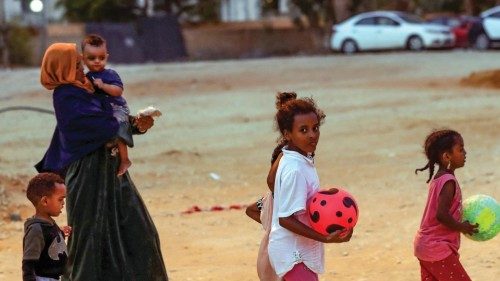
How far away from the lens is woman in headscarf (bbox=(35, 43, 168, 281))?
589 centimetres

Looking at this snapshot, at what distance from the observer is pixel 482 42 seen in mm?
33500

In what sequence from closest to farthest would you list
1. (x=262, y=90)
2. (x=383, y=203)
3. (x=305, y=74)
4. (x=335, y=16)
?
1. (x=383, y=203)
2. (x=262, y=90)
3. (x=305, y=74)
4. (x=335, y=16)

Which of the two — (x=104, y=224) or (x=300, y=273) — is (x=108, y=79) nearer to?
(x=104, y=224)

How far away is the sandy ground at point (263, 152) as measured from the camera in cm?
828

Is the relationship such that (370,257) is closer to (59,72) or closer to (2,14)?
(59,72)

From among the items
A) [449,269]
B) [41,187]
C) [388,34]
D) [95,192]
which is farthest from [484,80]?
[41,187]

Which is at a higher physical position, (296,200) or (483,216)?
(296,200)

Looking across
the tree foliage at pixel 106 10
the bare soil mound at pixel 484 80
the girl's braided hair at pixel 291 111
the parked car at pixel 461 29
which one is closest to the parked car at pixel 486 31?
the parked car at pixel 461 29

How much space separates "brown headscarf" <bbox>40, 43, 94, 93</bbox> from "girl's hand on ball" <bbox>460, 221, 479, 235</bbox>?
204 centimetres

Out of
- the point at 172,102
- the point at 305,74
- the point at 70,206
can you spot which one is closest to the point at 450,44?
the point at 305,74

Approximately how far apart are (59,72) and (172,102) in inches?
549

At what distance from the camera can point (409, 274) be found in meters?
7.48

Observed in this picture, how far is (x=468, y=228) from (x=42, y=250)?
77.2 inches

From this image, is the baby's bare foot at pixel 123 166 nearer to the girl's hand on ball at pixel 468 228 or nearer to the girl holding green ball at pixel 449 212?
the girl holding green ball at pixel 449 212
